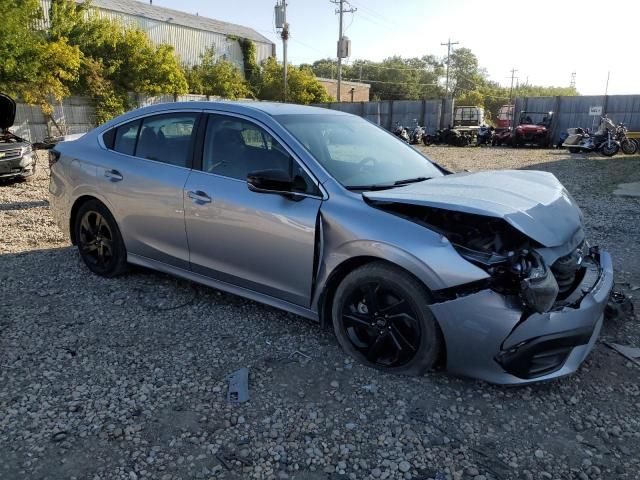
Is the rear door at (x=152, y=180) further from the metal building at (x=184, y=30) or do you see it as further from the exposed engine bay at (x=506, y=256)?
the metal building at (x=184, y=30)

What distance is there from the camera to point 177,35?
38625 mm

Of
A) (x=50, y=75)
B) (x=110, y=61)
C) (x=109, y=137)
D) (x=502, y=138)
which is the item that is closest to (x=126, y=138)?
(x=109, y=137)

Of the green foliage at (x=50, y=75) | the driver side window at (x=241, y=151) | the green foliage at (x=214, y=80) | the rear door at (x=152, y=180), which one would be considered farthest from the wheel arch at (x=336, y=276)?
the green foliage at (x=214, y=80)

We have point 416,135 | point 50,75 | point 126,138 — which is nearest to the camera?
point 126,138

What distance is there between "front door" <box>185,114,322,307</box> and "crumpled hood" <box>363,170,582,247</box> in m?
0.54

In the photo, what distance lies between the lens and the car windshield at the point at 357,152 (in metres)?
3.40

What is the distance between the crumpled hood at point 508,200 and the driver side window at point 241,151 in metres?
0.66

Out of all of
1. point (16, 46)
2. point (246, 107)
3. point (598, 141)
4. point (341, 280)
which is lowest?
point (341, 280)

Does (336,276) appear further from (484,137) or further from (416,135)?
(416,135)

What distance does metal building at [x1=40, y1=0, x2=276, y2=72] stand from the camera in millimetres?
35181

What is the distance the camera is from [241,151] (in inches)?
143

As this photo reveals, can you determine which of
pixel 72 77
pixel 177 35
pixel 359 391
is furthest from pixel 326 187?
pixel 177 35

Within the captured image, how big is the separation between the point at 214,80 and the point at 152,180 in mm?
36036

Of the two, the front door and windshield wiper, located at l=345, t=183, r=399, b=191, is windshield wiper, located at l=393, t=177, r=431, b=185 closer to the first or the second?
windshield wiper, located at l=345, t=183, r=399, b=191
